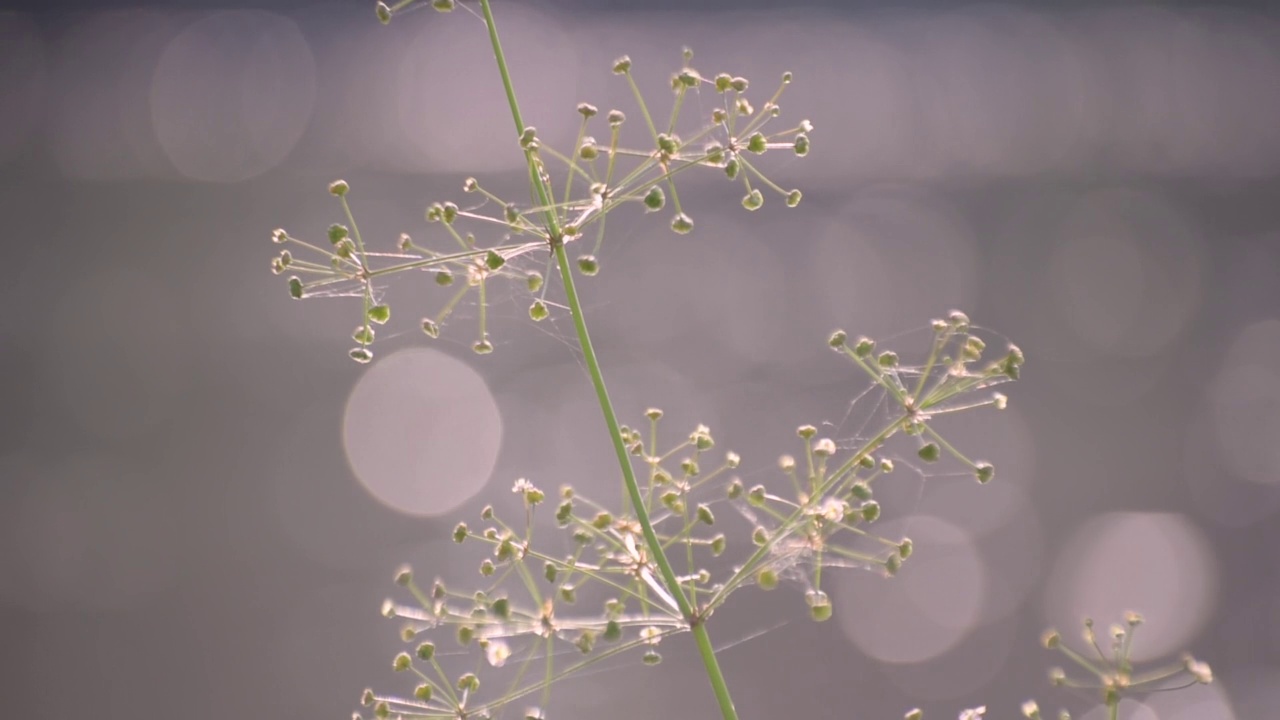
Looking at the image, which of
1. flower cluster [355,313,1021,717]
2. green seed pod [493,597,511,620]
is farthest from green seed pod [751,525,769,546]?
green seed pod [493,597,511,620]

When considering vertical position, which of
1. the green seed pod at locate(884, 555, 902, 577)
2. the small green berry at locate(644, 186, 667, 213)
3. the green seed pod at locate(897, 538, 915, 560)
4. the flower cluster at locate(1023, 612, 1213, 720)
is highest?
the small green berry at locate(644, 186, 667, 213)

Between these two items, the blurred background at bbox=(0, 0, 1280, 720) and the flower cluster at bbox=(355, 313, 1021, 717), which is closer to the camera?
the flower cluster at bbox=(355, 313, 1021, 717)

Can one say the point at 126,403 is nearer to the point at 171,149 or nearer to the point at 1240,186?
the point at 171,149

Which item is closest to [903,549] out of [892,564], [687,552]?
[892,564]

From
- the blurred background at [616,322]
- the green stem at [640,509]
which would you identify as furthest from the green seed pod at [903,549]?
the blurred background at [616,322]

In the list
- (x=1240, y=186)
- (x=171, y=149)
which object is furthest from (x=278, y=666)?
(x=1240, y=186)

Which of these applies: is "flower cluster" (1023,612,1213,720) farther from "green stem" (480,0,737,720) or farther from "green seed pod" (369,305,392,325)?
"green seed pod" (369,305,392,325)
